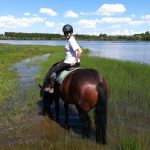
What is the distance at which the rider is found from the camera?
7.95 m

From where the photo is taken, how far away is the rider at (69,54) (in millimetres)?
7948

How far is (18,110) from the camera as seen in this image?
10117 mm

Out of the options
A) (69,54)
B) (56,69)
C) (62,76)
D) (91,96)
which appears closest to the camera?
(91,96)

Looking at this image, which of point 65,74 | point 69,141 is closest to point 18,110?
point 65,74

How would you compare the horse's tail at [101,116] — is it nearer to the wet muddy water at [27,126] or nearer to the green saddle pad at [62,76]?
the wet muddy water at [27,126]

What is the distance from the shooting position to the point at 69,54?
8.17m

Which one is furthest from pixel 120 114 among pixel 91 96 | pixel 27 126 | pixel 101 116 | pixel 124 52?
pixel 124 52

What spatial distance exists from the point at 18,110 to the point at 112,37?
600 feet

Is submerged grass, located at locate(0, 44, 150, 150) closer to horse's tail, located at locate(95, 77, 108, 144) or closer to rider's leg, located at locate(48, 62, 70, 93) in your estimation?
horse's tail, located at locate(95, 77, 108, 144)

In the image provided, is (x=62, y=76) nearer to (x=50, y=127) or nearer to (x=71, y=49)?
(x=71, y=49)

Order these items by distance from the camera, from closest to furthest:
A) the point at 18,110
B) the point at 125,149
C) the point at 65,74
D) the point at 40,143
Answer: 1. the point at 125,149
2. the point at 40,143
3. the point at 65,74
4. the point at 18,110

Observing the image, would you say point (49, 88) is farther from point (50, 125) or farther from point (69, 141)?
point (69, 141)

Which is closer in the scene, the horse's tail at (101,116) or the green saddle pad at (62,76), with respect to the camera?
the horse's tail at (101,116)

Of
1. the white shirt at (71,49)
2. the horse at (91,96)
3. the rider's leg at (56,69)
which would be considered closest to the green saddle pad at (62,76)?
the rider's leg at (56,69)
